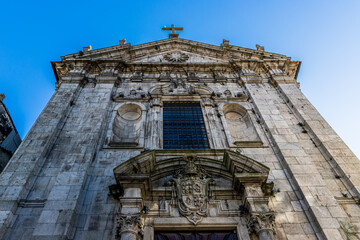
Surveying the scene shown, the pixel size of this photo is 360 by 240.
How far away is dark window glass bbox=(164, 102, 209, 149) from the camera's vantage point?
1115 centimetres

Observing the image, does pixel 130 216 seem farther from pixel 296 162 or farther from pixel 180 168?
pixel 296 162

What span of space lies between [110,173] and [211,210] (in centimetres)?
366

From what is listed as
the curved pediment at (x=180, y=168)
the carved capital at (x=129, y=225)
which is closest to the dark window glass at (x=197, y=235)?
the carved capital at (x=129, y=225)

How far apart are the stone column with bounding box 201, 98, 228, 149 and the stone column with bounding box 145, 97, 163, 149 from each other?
2146 millimetres

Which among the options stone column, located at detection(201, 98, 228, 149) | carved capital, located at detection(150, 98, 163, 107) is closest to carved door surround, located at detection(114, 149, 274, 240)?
→ stone column, located at detection(201, 98, 228, 149)

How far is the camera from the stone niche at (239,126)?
11.2 meters

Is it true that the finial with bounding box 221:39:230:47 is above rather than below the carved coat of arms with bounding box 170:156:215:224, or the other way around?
above

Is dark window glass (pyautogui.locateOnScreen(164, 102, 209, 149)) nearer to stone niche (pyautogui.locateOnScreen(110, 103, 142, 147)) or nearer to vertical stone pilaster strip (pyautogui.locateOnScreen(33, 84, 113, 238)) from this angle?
stone niche (pyautogui.locateOnScreen(110, 103, 142, 147))

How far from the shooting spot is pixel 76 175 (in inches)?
340

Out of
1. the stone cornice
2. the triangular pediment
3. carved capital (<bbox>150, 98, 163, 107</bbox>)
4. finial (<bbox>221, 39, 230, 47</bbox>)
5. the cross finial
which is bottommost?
carved capital (<bbox>150, 98, 163, 107</bbox>)

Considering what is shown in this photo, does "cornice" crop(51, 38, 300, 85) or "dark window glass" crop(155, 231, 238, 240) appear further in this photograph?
"cornice" crop(51, 38, 300, 85)

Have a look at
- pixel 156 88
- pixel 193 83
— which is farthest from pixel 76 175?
pixel 193 83

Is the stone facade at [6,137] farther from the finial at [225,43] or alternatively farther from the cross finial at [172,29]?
the finial at [225,43]

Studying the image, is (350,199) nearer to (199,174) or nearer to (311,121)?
(311,121)
